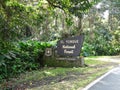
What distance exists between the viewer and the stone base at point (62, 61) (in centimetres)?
1541

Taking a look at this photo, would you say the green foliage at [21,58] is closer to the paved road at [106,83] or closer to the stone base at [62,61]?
the stone base at [62,61]

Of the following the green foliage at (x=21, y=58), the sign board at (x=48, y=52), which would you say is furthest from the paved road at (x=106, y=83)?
the sign board at (x=48, y=52)

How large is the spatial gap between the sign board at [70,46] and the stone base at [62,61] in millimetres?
314

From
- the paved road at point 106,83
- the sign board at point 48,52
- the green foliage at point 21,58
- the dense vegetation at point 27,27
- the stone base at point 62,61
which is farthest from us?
the sign board at point 48,52

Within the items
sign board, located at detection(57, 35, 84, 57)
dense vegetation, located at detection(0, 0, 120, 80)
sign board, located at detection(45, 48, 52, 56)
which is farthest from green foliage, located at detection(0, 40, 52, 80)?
sign board, located at detection(57, 35, 84, 57)

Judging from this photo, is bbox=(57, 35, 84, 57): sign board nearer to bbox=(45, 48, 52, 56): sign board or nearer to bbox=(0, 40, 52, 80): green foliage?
bbox=(45, 48, 52, 56): sign board

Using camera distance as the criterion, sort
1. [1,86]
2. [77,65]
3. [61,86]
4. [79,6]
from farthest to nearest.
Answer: [77,65], [79,6], [1,86], [61,86]

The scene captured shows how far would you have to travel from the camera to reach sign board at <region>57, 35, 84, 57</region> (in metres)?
15.4

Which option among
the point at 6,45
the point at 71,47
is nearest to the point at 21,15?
the point at 6,45

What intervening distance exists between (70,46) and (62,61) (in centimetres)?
101

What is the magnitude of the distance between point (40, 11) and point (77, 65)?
3.85 metres

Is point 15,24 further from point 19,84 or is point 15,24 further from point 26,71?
point 26,71

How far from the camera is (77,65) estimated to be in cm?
1538

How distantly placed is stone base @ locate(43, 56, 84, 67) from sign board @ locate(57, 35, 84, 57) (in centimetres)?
31
